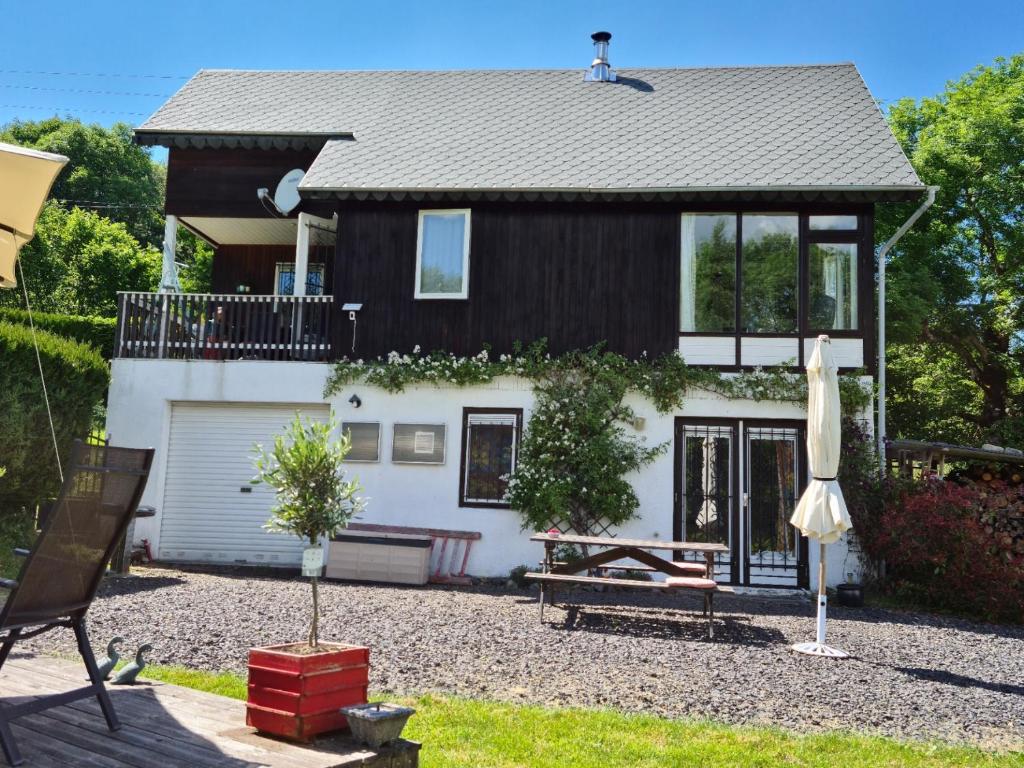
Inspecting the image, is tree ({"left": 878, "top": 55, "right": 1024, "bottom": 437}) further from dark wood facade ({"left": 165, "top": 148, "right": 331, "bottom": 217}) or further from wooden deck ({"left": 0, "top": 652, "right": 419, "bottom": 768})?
wooden deck ({"left": 0, "top": 652, "right": 419, "bottom": 768})

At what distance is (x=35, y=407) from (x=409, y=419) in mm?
4752

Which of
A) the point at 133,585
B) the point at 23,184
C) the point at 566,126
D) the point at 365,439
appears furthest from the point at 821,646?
the point at 566,126

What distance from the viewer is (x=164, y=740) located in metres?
3.77

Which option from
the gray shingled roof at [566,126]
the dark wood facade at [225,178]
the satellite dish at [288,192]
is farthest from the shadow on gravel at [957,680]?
the dark wood facade at [225,178]

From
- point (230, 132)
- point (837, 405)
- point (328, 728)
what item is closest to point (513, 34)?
point (230, 132)

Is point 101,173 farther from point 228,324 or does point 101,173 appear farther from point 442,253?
point 442,253

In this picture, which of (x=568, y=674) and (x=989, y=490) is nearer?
(x=568, y=674)

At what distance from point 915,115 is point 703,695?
69.5ft

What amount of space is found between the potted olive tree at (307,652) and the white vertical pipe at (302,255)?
31.2 ft

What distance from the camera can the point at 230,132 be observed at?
14.1 meters

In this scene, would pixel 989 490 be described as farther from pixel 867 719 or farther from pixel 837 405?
pixel 867 719

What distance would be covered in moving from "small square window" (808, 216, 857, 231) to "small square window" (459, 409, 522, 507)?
482 cm

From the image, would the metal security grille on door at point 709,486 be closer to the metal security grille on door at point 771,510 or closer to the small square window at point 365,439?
the metal security grille on door at point 771,510

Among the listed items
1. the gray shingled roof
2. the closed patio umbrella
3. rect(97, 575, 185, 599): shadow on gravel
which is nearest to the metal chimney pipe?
the gray shingled roof
